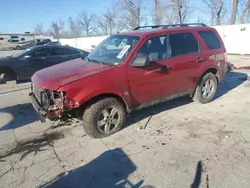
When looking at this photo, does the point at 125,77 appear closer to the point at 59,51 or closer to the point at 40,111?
the point at 40,111

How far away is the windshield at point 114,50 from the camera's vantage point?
4.42 metres

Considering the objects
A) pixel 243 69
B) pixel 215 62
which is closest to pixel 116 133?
pixel 215 62

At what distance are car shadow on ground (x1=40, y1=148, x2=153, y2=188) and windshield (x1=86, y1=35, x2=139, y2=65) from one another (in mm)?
1755

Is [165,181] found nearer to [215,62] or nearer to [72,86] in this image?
[72,86]

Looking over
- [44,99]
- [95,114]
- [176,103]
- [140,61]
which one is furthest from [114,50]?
[176,103]

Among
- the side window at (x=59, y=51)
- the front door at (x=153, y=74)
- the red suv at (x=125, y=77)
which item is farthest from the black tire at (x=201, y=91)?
the side window at (x=59, y=51)

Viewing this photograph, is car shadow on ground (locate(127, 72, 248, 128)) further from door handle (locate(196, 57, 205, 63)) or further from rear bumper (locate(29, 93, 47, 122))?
rear bumper (locate(29, 93, 47, 122))

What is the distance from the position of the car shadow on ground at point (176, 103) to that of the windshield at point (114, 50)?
138 cm

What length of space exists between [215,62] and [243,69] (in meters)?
5.62

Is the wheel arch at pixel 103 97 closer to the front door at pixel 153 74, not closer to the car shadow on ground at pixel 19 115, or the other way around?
the front door at pixel 153 74

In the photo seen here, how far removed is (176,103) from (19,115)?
389 centimetres

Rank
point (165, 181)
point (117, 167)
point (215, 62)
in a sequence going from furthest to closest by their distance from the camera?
point (215, 62) < point (117, 167) < point (165, 181)

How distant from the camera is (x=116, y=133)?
176 inches

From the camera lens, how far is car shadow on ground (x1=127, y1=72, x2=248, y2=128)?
17.3 ft
